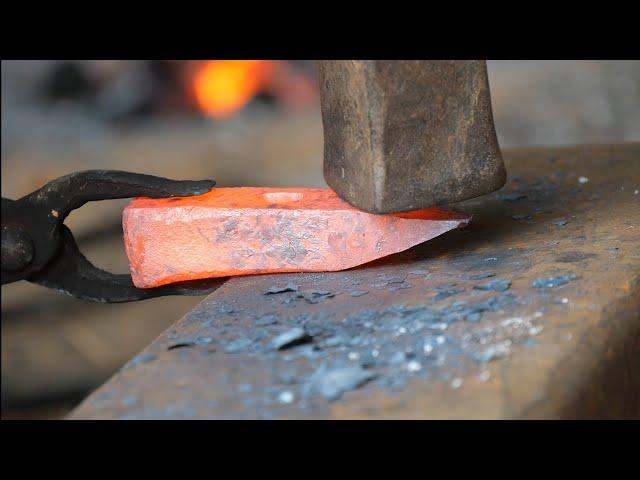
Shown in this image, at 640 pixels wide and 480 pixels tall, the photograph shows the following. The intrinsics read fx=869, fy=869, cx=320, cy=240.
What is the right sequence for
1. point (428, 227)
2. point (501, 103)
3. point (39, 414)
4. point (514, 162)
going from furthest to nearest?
point (501, 103) → point (39, 414) → point (514, 162) → point (428, 227)

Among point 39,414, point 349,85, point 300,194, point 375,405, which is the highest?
point 349,85

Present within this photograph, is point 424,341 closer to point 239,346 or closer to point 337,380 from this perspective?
point 337,380

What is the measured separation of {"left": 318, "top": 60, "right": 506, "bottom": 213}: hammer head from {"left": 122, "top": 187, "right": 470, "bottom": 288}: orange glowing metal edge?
7 cm

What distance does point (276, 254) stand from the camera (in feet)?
5.24

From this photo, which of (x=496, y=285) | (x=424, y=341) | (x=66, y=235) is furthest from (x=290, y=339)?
(x=66, y=235)

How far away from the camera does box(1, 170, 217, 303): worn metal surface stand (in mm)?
1491

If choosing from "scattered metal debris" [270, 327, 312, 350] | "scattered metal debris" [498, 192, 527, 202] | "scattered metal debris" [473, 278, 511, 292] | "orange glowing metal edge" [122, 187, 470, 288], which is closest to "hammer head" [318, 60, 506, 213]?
"orange glowing metal edge" [122, 187, 470, 288]

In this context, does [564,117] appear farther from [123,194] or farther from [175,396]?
[175,396]

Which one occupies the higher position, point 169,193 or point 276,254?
point 169,193

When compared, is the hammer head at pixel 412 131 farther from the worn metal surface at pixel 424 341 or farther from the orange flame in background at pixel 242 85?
the orange flame in background at pixel 242 85

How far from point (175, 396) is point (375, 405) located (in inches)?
10.3

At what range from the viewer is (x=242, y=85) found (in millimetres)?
3184

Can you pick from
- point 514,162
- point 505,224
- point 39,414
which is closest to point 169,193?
point 505,224

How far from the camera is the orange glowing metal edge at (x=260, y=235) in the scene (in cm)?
157
